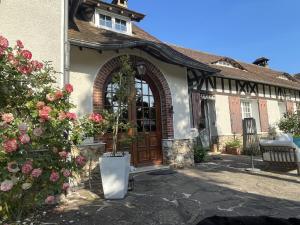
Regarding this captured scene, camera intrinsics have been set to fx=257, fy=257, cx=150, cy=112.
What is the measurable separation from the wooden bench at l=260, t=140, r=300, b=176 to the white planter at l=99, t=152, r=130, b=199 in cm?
432

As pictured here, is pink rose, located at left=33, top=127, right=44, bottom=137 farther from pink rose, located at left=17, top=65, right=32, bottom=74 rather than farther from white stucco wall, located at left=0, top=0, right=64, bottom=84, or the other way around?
white stucco wall, located at left=0, top=0, right=64, bottom=84

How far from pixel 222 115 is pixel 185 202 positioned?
325 inches

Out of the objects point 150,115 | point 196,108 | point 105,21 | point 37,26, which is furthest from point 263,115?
point 37,26

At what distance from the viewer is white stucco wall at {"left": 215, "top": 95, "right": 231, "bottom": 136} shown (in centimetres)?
1189

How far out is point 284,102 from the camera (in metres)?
15.2

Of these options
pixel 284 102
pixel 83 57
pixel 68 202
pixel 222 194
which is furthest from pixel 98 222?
pixel 284 102

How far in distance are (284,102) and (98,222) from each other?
48.1 ft

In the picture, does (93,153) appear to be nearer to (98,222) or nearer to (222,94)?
(98,222)

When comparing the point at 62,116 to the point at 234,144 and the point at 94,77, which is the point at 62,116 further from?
the point at 234,144

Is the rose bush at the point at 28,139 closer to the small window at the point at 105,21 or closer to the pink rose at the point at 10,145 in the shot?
the pink rose at the point at 10,145

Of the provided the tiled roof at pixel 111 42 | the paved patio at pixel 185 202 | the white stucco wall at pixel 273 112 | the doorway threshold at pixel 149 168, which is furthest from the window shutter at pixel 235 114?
the paved patio at pixel 185 202

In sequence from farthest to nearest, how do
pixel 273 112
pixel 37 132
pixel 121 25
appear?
1. pixel 273 112
2. pixel 121 25
3. pixel 37 132

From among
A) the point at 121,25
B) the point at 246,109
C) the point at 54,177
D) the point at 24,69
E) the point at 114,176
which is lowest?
the point at 114,176

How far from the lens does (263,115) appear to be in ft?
44.8
